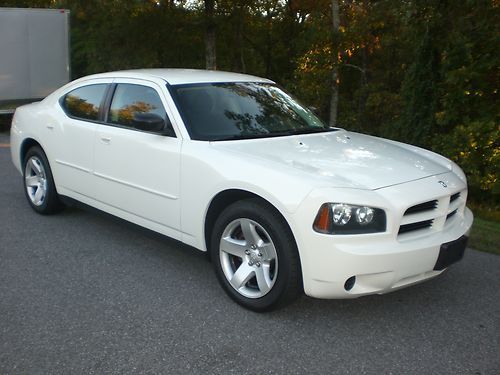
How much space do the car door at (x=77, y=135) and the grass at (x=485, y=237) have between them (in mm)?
3684

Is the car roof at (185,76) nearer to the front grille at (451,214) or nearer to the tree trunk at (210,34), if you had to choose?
the front grille at (451,214)

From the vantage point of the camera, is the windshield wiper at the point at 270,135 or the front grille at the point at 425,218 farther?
the windshield wiper at the point at 270,135

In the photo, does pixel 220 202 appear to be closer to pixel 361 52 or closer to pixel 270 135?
pixel 270 135

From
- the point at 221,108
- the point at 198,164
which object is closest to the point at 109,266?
the point at 198,164

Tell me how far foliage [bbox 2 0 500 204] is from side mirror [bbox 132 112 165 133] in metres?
5.87

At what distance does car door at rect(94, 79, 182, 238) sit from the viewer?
447 centimetres

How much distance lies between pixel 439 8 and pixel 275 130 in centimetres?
640

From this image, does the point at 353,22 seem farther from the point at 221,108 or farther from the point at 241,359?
the point at 241,359

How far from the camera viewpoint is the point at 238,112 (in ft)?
15.7

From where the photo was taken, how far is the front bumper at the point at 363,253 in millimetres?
3465

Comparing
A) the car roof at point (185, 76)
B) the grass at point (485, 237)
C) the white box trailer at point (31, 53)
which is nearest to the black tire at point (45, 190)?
the car roof at point (185, 76)

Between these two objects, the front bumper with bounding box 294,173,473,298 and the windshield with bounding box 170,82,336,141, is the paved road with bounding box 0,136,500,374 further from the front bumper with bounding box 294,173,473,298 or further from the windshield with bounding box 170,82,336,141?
the windshield with bounding box 170,82,336,141

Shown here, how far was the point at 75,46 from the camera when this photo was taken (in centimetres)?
1952

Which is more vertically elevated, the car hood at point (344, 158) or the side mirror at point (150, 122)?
the side mirror at point (150, 122)
